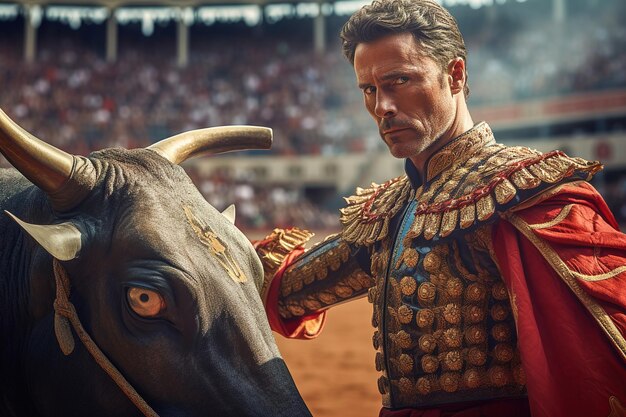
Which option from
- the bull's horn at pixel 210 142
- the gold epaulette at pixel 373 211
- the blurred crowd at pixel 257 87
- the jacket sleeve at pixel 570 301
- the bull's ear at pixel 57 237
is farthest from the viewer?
the blurred crowd at pixel 257 87

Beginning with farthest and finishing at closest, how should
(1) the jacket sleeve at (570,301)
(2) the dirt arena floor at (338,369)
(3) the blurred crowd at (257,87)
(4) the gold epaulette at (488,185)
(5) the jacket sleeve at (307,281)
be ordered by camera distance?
(3) the blurred crowd at (257,87) < (2) the dirt arena floor at (338,369) < (5) the jacket sleeve at (307,281) < (4) the gold epaulette at (488,185) < (1) the jacket sleeve at (570,301)

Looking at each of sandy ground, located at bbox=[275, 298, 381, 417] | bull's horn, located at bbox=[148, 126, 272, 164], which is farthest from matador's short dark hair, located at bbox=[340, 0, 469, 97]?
sandy ground, located at bbox=[275, 298, 381, 417]

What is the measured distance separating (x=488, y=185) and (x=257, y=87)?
69.2 ft

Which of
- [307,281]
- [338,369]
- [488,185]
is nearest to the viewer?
[488,185]

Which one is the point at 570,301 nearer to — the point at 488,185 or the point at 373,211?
the point at 488,185

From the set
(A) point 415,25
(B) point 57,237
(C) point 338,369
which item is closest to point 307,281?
(A) point 415,25

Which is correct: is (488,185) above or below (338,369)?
above

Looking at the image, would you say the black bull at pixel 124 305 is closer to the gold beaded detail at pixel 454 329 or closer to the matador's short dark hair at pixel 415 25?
the gold beaded detail at pixel 454 329

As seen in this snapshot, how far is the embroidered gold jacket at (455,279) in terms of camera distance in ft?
5.88

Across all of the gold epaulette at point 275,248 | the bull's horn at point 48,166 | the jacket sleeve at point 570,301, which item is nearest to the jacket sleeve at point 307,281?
the gold epaulette at point 275,248

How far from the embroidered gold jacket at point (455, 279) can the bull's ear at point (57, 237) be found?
0.83 m

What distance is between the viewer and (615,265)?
5.30 feet

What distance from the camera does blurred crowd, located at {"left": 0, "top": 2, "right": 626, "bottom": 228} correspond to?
58.1ft

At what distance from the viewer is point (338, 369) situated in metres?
6.33
